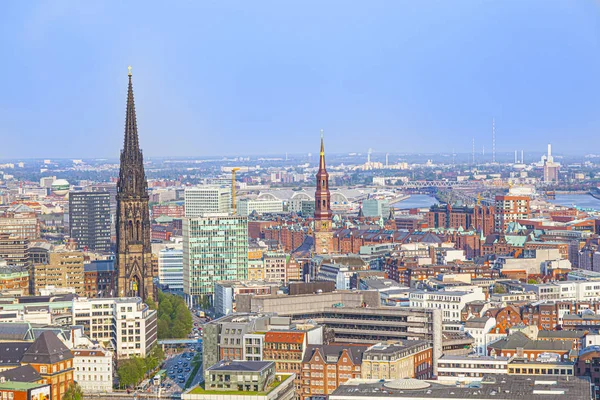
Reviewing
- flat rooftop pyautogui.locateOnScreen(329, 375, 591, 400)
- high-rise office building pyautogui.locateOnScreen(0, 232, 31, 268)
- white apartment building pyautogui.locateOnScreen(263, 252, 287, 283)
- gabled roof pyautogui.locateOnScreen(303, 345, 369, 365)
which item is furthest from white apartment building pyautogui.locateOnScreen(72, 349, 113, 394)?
high-rise office building pyautogui.locateOnScreen(0, 232, 31, 268)

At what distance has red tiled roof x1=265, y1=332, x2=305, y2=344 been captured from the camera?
79369mm

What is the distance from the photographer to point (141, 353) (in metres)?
92.9

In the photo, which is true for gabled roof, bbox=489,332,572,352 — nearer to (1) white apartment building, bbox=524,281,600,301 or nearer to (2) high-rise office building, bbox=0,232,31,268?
(1) white apartment building, bbox=524,281,600,301

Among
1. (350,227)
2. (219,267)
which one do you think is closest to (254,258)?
(219,267)

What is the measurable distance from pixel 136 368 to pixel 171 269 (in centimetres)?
4612

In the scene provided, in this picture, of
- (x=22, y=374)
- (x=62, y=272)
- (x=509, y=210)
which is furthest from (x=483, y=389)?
(x=509, y=210)

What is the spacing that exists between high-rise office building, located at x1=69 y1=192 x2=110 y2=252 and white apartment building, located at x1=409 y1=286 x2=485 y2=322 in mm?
73877

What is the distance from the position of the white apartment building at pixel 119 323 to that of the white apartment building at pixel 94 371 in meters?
5.51

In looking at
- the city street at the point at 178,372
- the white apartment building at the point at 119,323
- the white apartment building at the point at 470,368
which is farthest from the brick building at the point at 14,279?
the white apartment building at the point at 470,368

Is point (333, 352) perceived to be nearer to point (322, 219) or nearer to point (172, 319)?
point (172, 319)

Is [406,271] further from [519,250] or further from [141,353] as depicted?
[141,353]

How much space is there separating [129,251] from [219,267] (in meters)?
15.2

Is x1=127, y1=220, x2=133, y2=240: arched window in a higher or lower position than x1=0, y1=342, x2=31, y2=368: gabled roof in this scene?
higher

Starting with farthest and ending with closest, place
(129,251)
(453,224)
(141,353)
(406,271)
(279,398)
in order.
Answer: (453,224), (406,271), (129,251), (141,353), (279,398)
